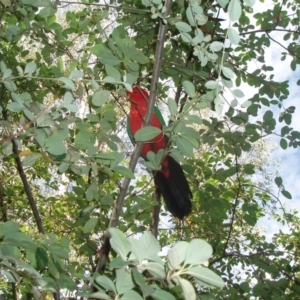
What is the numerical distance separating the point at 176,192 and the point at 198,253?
1525mm

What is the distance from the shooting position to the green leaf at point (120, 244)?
2.12 ft

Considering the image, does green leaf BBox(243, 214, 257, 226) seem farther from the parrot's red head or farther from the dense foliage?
the parrot's red head

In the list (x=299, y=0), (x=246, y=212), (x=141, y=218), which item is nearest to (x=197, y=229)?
(x=246, y=212)

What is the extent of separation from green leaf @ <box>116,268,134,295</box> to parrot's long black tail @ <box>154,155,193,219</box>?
1429 millimetres

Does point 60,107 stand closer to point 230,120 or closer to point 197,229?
point 230,120

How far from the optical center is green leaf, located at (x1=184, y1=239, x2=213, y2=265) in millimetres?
602

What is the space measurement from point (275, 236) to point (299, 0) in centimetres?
208

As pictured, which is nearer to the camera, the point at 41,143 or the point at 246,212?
the point at 41,143

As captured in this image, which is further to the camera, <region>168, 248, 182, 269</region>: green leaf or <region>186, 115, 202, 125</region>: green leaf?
<region>186, 115, 202, 125</region>: green leaf

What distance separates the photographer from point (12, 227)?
0.86 m

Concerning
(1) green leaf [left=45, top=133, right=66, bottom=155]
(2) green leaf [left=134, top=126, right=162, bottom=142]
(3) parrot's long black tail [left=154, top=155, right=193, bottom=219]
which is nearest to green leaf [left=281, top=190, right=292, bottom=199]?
(3) parrot's long black tail [left=154, top=155, right=193, bottom=219]

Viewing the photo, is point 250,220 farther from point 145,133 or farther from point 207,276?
point 207,276

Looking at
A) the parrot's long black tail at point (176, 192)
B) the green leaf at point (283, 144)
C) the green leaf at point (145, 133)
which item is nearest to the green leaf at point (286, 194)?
the green leaf at point (283, 144)

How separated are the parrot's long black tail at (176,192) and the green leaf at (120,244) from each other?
4.72 feet
